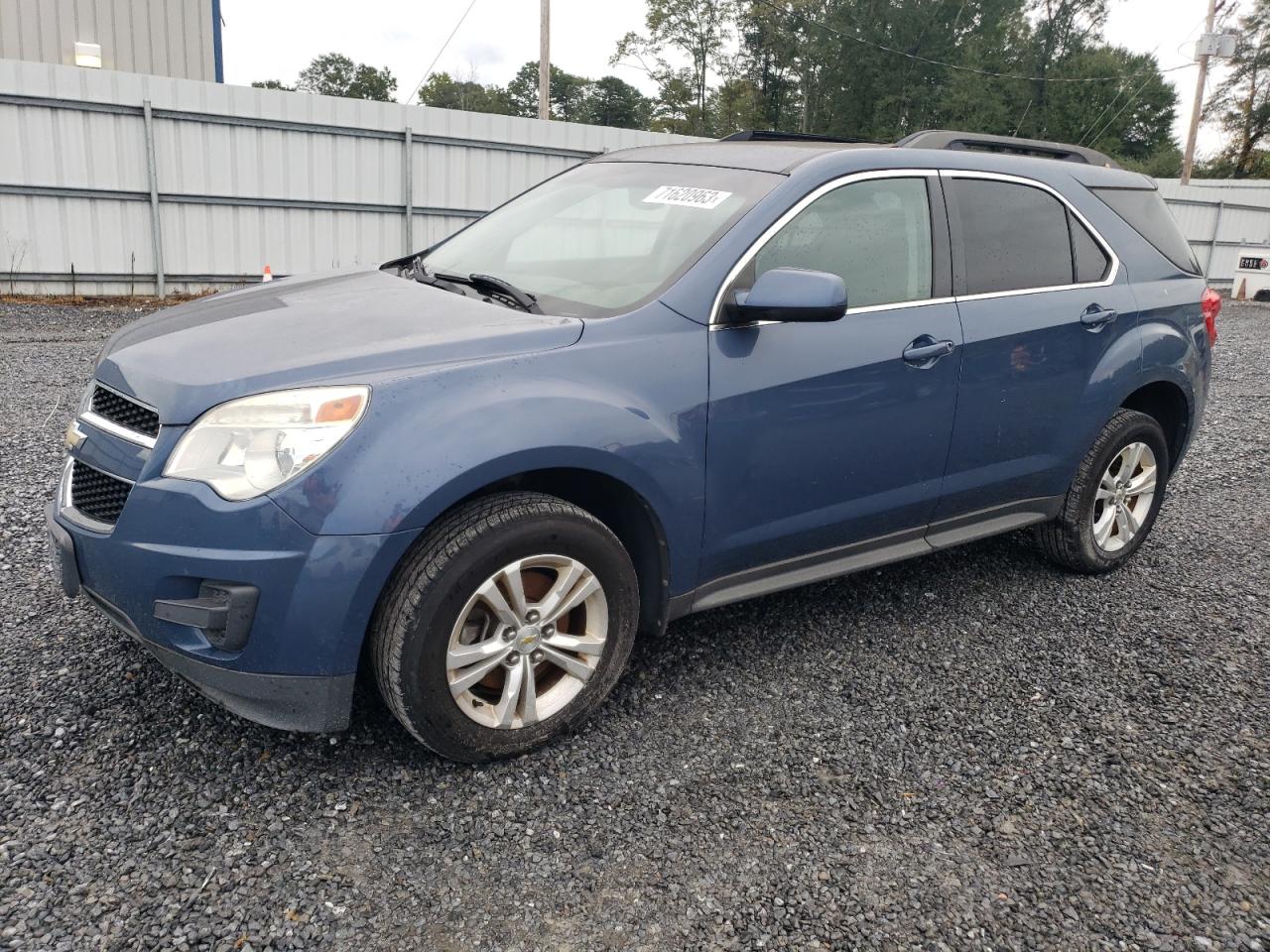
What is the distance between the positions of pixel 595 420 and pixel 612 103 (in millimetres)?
74325

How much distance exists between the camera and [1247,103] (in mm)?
52469

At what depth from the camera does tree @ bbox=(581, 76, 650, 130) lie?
71.7 metres

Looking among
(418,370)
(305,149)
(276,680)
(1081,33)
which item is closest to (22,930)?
(276,680)

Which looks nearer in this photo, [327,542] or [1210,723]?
[327,542]

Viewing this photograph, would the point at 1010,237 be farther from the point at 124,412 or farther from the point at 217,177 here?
the point at 217,177

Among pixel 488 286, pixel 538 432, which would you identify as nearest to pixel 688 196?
pixel 488 286

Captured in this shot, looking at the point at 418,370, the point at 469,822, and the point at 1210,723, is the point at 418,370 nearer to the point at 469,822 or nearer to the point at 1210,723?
the point at 469,822

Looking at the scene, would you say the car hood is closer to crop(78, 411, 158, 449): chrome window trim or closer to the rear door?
crop(78, 411, 158, 449): chrome window trim

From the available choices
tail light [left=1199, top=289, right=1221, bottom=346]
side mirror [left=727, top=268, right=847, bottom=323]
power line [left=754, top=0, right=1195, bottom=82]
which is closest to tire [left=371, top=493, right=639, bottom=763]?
side mirror [left=727, top=268, right=847, bottom=323]

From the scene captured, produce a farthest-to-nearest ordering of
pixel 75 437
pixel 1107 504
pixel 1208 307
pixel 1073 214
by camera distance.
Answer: pixel 1208 307 < pixel 1107 504 < pixel 1073 214 < pixel 75 437

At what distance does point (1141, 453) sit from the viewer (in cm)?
452

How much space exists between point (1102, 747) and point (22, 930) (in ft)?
9.46

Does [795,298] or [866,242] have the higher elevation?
[866,242]

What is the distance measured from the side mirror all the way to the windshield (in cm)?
27
